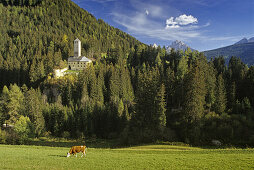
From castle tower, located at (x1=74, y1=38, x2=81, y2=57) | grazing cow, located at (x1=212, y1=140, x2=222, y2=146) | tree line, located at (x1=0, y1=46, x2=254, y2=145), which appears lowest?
grazing cow, located at (x1=212, y1=140, x2=222, y2=146)

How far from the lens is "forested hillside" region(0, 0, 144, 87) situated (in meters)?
94.1

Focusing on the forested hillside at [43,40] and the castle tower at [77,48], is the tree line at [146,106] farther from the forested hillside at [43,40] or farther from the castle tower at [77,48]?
the castle tower at [77,48]

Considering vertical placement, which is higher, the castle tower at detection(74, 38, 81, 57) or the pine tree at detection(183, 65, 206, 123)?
the castle tower at detection(74, 38, 81, 57)

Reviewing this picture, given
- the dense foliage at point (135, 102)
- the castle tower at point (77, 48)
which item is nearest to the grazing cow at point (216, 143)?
the dense foliage at point (135, 102)

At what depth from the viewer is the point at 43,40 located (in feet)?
406

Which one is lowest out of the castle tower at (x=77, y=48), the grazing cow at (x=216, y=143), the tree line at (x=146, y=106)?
the grazing cow at (x=216, y=143)

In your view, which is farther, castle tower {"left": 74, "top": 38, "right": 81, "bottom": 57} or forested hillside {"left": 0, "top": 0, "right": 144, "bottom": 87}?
castle tower {"left": 74, "top": 38, "right": 81, "bottom": 57}

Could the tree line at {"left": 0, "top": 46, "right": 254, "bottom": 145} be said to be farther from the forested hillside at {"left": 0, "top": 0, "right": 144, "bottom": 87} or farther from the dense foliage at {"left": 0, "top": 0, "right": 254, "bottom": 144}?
the forested hillside at {"left": 0, "top": 0, "right": 144, "bottom": 87}

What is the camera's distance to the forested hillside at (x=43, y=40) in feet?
309

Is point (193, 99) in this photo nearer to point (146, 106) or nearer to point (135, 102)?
point (146, 106)

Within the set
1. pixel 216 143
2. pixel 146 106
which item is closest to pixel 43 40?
pixel 146 106

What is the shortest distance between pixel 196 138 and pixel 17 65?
105m

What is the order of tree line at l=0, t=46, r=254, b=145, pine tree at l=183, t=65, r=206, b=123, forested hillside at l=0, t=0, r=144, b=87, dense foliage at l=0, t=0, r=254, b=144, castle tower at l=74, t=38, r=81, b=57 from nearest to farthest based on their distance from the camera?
pine tree at l=183, t=65, r=206, b=123
tree line at l=0, t=46, r=254, b=145
dense foliage at l=0, t=0, r=254, b=144
forested hillside at l=0, t=0, r=144, b=87
castle tower at l=74, t=38, r=81, b=57

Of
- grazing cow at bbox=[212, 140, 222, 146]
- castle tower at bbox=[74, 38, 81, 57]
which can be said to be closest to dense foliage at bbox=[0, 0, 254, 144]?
grazing cow at bbox=[212, 140, 222, 146]
